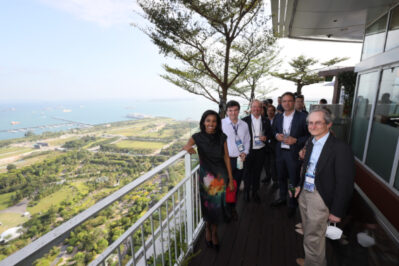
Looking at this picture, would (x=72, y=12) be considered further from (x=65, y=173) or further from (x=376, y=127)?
(x=376, y=127)

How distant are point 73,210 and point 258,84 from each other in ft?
124

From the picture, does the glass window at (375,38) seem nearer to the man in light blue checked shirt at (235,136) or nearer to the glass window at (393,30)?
the glass window at (393,30)

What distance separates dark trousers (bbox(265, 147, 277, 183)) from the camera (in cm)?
379

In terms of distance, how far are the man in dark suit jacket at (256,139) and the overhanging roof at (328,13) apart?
135 inches

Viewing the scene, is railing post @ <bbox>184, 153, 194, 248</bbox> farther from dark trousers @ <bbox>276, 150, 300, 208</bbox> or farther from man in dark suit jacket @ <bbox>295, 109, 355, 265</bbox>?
dark trousers @ <bbox>276, 150, 300, 208</bbox>

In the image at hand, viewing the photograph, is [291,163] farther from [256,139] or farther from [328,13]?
[328,13]

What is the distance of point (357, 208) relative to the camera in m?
3.28

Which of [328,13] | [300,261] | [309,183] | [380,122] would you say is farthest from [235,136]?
[328,13]

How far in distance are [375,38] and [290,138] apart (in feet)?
12.5

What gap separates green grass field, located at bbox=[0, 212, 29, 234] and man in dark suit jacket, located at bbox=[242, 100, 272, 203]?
170ft

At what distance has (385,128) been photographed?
3.38 m

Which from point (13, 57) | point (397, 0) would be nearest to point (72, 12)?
point (13, 57)

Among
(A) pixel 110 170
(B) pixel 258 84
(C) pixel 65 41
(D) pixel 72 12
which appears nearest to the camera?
(B) pixel 258 84

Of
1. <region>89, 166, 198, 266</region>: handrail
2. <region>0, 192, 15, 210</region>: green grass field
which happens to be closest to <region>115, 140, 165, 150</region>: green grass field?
<region>0, 192, 15, 210</region>: green grass field
